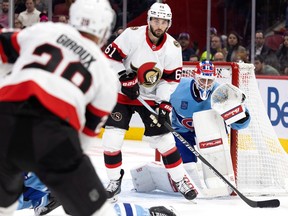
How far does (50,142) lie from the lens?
2715 mm

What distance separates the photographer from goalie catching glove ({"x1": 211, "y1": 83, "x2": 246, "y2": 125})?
5.16 meters

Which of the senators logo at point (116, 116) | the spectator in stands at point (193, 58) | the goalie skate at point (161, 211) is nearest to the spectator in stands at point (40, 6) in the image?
the spectator in stands at point (193, 58)

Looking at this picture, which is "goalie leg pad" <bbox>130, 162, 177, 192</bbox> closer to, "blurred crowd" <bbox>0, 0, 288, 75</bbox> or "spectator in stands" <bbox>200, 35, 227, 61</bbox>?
"blurred crowd" <bbox>0, 0, 288, 75</bbox>

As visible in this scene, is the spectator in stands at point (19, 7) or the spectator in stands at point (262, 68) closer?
the spectator in stands at point (262, 68)

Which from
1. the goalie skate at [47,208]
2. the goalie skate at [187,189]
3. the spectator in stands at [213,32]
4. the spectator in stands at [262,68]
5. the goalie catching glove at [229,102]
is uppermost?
the goalie catching glove at [229,102]

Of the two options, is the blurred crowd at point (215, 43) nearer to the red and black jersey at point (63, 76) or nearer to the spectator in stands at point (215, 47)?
the spectator in stands at point (215, 47)

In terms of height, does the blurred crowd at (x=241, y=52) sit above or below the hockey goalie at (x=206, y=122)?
below

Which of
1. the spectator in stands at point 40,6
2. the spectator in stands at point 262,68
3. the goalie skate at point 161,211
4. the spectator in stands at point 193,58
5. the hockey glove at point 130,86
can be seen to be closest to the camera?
the goalie skate at point 161,211

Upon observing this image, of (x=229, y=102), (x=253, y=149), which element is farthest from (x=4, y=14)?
(x=229, y=102)

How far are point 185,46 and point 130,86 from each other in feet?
12.3

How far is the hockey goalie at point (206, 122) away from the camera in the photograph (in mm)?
5199

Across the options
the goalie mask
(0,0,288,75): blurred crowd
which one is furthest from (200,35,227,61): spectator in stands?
the goalie mask

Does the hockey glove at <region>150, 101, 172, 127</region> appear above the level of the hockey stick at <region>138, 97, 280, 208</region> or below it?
above

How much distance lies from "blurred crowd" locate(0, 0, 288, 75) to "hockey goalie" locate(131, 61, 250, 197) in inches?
99.8
